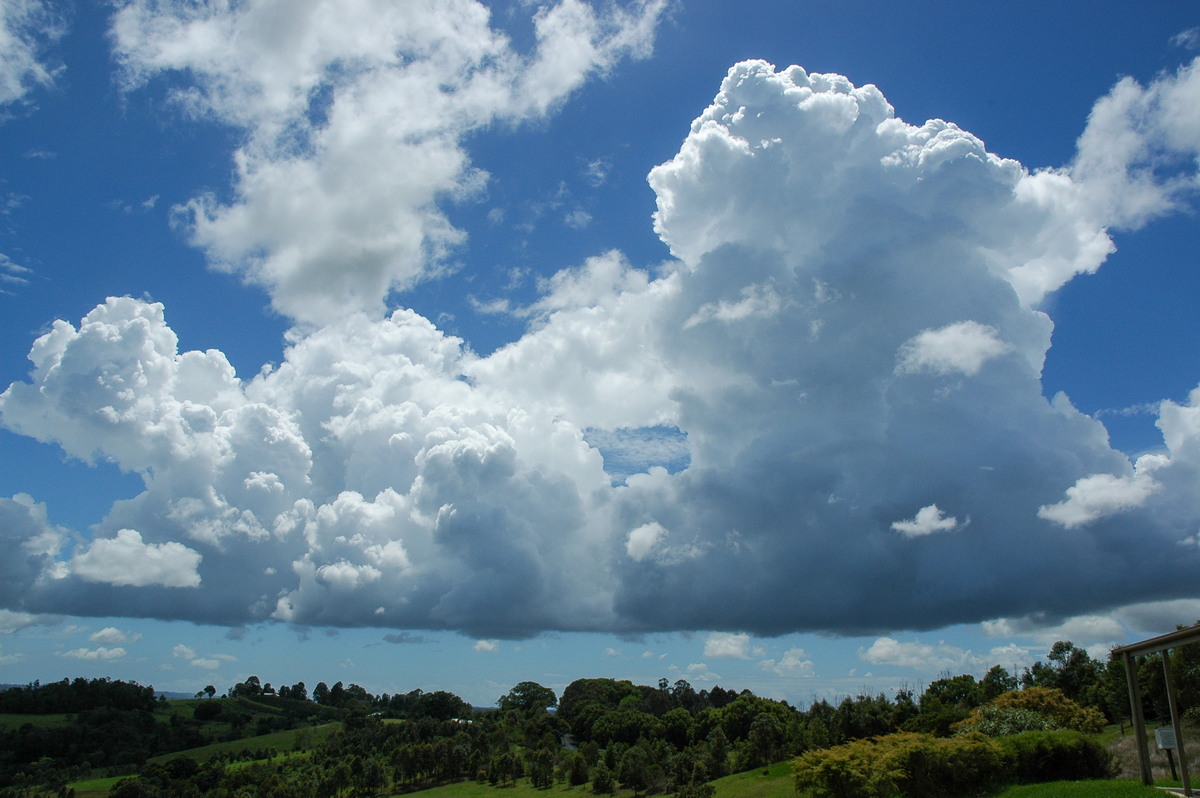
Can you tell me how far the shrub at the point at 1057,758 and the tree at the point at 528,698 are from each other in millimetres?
121866

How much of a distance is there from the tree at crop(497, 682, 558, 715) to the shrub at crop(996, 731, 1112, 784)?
12187 cm

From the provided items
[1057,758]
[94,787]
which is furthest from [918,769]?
[94,787]

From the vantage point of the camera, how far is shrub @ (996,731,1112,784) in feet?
113

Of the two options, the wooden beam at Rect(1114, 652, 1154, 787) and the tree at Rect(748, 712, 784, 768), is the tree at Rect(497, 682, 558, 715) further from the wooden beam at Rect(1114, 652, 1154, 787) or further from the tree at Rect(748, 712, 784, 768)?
the wooden beam at Rect(1114, 652, 1154, 787)

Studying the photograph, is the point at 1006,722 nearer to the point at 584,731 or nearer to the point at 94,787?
the point at 584,731

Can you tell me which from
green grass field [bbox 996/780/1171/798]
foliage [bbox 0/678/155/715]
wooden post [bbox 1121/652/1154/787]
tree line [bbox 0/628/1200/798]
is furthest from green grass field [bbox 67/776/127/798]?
wooden post [bbox 1121/652/1154/787]

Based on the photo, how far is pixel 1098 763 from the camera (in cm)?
3438

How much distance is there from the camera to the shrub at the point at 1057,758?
34.4 meters

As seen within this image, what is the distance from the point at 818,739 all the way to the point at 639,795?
17.9 metres

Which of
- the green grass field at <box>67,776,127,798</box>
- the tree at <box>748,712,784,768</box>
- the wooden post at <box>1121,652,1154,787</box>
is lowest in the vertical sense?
the green grass field at <box>67,776,127,798</box>

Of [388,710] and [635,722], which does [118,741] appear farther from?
[635,722]

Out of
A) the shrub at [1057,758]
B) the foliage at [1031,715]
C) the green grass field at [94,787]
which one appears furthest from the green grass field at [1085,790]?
the green grass field at [94,787]

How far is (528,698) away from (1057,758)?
12809 centimetres

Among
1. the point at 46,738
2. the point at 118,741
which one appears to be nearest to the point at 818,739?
the point at 118,741
